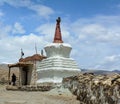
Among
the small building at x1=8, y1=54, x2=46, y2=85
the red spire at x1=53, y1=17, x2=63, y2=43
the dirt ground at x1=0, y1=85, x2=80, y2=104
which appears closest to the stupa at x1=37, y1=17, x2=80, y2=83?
the red spire at x1=53, y1=17, x2=63, y2=43

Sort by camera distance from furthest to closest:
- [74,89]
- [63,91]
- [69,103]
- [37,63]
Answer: [37,63], [63,91], [74,89], [69,103]

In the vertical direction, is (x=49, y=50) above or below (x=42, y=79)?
above

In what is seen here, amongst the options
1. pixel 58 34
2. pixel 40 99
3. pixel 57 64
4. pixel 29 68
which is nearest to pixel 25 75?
pixel 29 68

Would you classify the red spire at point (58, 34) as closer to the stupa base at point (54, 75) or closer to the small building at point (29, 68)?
the stupa base at point (54, 75)

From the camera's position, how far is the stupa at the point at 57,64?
83.4 feet

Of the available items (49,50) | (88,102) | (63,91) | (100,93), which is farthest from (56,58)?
(100,93)

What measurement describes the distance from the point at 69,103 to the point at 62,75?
12.1m

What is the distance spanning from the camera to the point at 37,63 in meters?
29.9

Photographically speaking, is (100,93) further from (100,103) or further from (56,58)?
(56,58)

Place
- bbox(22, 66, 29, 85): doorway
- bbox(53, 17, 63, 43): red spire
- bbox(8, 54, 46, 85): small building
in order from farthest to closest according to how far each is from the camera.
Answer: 1. bbox(22, 66, 29, 85): doorway
2. bbox(8, 54, 46, 85): small building
3. bbox(53, 17, 63, 43): red spire

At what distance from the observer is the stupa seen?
25.4 metres

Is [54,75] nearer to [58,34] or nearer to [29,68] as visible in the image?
[58,34]

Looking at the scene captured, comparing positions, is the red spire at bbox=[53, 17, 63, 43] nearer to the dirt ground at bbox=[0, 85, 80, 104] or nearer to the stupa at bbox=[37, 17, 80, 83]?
the stupa at bbox=[37, 17, 80, 83]

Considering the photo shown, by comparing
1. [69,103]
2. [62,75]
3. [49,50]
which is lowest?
[69,103]
